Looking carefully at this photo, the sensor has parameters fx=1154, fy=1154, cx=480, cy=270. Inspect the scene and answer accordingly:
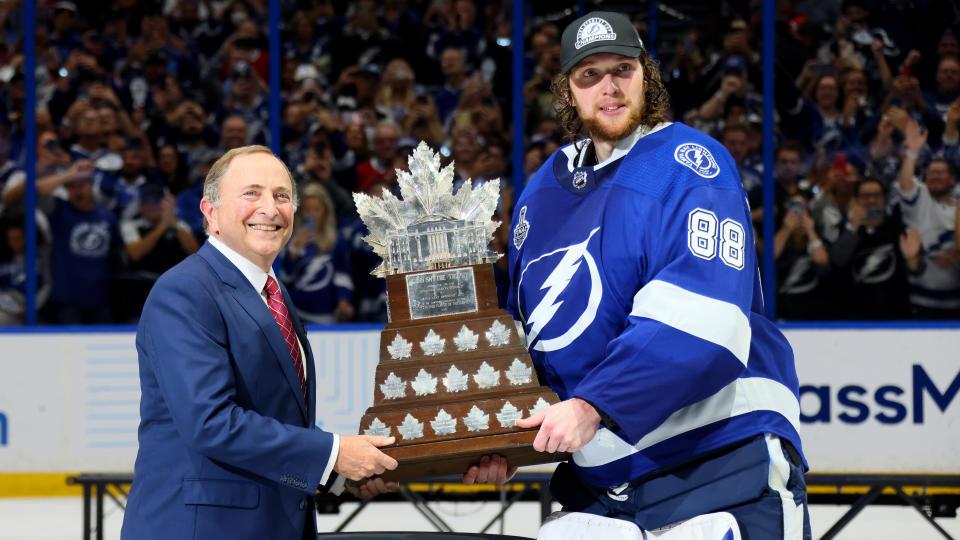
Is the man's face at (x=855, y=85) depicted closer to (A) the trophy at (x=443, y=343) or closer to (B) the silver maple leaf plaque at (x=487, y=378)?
(A) the trophy at (x=443, y=343)

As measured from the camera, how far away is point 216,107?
7727mm

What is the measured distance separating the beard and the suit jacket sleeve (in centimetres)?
89

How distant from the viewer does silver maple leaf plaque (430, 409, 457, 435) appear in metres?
2.51

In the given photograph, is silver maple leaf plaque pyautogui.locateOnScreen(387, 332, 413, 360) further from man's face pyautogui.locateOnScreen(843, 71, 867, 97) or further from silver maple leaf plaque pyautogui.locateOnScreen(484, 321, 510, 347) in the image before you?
man's face pyautogui.locateOnScreen(843, 71, 867, 97)

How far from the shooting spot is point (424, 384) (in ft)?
8.41

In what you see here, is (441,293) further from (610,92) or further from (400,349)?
(610,92)

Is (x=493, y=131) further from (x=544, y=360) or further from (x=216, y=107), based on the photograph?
(x=544, y=360)

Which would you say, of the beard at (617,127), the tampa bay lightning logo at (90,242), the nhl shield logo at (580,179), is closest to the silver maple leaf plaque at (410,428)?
the nhl shield logo at (580,179)

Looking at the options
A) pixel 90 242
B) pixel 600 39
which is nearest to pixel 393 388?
pixel 600 39

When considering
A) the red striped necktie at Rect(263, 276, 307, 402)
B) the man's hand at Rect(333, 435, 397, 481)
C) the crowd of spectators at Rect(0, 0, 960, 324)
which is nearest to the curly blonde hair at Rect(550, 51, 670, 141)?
the red striped necktie at Rect(263, 276, 307, 402)

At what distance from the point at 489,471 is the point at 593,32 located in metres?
1.03

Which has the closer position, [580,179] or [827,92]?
[580,179]

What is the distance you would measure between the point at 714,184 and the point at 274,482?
1.15m

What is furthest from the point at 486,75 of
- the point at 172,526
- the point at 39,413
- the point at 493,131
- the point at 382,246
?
the point at 172,526
